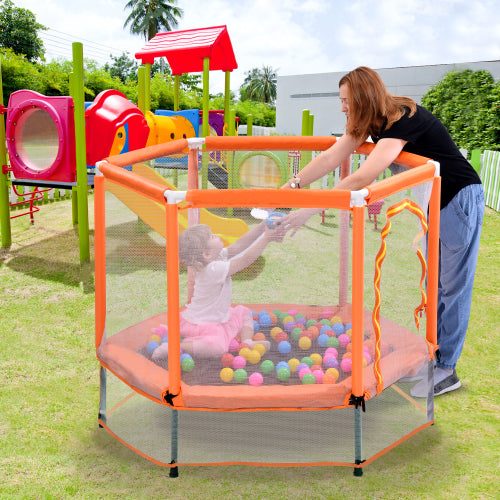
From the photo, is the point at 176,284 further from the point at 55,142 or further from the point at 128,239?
the point at 55,142

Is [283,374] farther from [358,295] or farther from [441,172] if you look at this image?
[441,172]

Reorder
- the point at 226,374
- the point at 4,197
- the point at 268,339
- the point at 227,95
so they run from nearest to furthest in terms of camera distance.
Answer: the point at 226,374 → the point at 268,339 → the point at 4,197 → the point at 227,95

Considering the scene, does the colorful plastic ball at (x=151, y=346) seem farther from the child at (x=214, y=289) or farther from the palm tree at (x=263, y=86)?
the palm tree at (x=263, y=86)

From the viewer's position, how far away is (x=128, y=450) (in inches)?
102

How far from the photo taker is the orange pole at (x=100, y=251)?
8.21ft


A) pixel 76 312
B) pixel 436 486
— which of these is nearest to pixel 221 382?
pixel 436 486

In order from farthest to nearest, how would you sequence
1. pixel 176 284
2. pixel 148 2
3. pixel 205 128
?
pixel 148 2
pixel 205 128
pixel 176 284

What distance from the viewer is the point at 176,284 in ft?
7.04

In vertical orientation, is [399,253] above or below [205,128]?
below

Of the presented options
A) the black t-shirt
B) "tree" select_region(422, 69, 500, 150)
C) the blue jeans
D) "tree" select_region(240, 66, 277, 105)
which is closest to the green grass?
the blue jeans

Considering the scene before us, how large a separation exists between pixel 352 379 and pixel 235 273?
2.51 ft

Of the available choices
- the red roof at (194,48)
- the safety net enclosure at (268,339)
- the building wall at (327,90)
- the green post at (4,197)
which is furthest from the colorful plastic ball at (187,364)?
the building wall at (327,90)

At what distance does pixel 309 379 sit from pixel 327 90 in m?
33.1

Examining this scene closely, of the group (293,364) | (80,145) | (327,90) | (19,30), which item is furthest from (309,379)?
(19,30)
